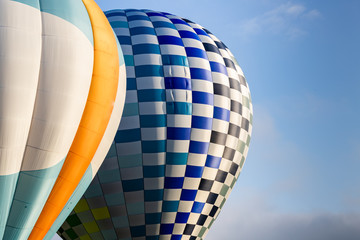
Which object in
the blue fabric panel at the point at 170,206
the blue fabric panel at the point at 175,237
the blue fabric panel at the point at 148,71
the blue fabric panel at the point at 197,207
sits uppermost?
the blue fabric panel at the point at 148,71

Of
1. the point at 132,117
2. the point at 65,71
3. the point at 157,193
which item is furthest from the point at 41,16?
the point at 157,193

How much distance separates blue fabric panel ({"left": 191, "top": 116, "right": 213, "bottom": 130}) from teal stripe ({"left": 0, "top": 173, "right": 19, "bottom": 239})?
169 inches

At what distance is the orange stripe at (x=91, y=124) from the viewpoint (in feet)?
23.7

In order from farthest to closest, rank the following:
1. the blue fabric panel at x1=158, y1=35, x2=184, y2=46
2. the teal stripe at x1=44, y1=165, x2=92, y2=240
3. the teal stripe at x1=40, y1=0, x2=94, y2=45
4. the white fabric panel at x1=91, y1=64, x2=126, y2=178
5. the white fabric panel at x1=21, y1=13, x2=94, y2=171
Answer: the blue fabric panel at x1=158, y1=35, x2=184, y2=46
the white fabric panel at x1=91, y1=64, x2=126, y2=178
the teal stripe at x1=44, y1=165, x2=92, y2=240
the teal stripe at x1=40, y1=0, x2=94, y2=45
the white fabric panel at x1=21, y1=13, x2=94, y2=171

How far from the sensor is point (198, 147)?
407 inches

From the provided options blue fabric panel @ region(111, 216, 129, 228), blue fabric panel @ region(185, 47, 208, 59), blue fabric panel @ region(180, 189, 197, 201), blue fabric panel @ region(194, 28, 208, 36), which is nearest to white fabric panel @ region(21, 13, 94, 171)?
blue fabric panel @ region(111, 216, 129, 228)

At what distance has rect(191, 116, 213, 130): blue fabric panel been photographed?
10.4m

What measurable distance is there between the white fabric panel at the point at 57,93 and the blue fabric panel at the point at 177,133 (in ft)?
10.2

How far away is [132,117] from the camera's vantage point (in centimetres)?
1013

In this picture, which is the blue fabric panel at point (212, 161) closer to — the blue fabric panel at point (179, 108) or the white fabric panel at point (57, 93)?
the blue fabric panel at point (179, 108)

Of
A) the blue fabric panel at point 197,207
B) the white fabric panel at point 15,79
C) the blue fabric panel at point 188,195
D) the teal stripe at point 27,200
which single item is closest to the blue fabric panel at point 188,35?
the blue fabric panel at point 188,195

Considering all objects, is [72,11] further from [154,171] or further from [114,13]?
[114,13]

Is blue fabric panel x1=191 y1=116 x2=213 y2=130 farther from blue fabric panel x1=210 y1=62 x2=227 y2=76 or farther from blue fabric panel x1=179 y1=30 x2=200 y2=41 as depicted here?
blue fabric panel x1=179 y1=30 x2=200 y2=41

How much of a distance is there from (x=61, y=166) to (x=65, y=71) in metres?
1.17
